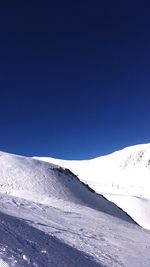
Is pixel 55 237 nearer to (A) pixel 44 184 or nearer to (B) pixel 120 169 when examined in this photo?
(A) pixel 44 184

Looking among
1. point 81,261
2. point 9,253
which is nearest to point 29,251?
point 9,253

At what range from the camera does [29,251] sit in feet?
29.8

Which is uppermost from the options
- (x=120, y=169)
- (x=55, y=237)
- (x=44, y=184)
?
(x=120, y=169)

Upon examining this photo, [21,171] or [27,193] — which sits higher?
[21,171]

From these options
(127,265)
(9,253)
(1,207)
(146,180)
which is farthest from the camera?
(146,180)

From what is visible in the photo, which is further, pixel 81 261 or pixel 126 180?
pixel 126 180

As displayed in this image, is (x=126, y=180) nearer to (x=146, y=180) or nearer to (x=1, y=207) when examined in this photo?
A: (x=146, y=180)

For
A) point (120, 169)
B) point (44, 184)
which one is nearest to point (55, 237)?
point (44, 184)

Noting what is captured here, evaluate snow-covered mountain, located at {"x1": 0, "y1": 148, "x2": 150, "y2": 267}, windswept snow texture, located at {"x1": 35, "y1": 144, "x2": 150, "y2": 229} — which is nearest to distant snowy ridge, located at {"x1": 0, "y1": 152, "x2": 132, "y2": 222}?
snow-covered mountain, located at {"x1": 0, "y1": 148, "x2": 150, "y2": 267}

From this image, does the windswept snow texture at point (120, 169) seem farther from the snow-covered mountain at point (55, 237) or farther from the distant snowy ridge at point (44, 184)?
the snow-covered mountain at point (55, 237)

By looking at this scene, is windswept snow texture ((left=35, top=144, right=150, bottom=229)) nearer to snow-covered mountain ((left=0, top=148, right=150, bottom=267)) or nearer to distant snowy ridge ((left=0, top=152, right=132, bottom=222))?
distant snowy ridge ((left=0, top=152, right=132, bottom=222))

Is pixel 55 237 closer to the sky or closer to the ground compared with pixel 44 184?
closer to the ground

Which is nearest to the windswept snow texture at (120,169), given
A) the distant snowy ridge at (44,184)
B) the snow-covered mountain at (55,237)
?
the distant snowy ridge at (44,184)

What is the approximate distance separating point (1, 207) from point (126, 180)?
304 feet
